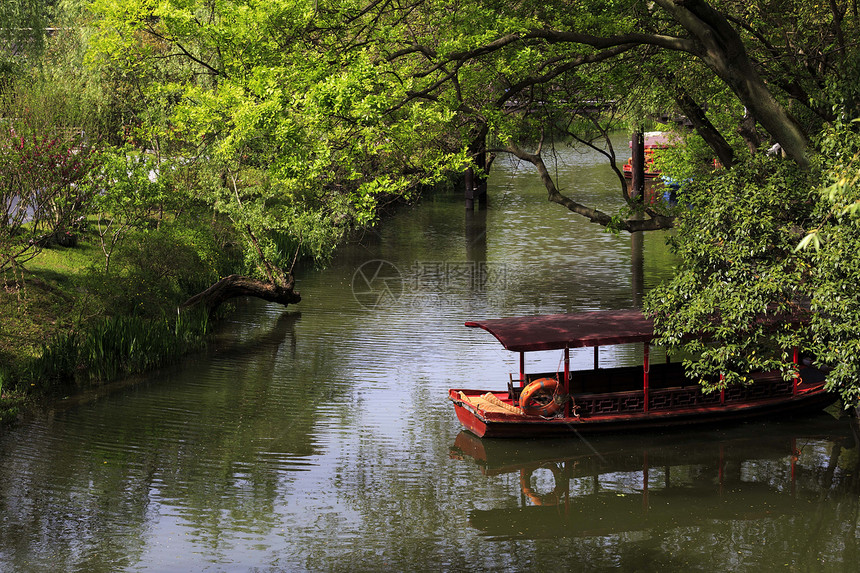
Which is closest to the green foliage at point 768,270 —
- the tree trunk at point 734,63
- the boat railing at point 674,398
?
the tree trunk at point 734,63

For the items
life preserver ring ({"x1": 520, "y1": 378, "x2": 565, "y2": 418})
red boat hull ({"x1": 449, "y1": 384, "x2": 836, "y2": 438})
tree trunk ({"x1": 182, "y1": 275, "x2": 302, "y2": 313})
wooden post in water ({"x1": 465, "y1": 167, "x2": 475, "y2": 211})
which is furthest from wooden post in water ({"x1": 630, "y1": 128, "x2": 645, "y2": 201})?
life preserver ring ({"x1": 520, "y1": 378, "x2": 565, "y2": 418})

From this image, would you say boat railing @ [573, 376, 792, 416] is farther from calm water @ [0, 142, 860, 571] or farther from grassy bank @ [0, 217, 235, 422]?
grassy bank @ [0, 217, 235, 422]

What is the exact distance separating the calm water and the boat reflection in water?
5 cm

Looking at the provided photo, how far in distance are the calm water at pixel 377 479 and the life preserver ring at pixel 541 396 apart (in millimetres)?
690

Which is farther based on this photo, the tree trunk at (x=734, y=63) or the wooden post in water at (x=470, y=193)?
the wooden post in water at (x=470, y=193)

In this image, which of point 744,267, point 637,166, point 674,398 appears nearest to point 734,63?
point 744,267

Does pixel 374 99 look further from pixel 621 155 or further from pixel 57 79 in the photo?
pixel 621 155

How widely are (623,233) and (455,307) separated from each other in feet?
51.4

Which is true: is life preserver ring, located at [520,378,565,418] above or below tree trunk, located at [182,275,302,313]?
below

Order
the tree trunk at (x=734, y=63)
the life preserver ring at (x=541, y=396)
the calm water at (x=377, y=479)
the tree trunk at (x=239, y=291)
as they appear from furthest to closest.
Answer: the tree trunk at (x=239, y=291), the life preserver ring at (x=541, y=396), the tree trunk at (x=734, y=63), the calm water at (x=377, y=479)

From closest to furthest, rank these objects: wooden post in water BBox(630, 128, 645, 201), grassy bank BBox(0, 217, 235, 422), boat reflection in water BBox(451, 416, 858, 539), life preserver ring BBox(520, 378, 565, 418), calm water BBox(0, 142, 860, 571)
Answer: calm water BBox(0, 142, 860, 571) → boat reflection in water BBox(451, 416, 858, 539) → life preserver ring BBox(520, 378, 565, 418) → grassy bank BBox(0, 217, 235, 422) → wooden post in water BBox(630, 128, 645, 201)

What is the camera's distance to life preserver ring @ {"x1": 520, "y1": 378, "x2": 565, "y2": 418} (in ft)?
55.6

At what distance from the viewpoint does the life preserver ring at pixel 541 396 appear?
1694 centimetres

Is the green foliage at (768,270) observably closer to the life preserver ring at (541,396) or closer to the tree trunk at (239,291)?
the life preserver ring at (541,396)
